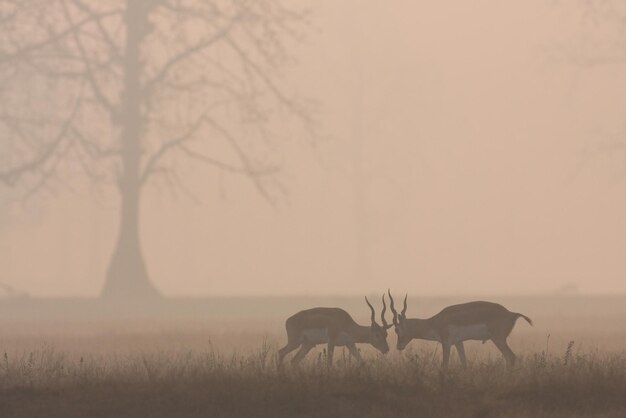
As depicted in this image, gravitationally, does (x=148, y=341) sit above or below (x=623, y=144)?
below

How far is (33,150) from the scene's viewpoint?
39.8m

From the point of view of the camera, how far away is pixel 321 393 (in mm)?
13117

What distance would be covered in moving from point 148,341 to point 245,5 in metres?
17.7

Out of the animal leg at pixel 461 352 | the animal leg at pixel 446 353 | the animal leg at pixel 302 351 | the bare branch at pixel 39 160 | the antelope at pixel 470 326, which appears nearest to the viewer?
the animal leg at pixel 446 353

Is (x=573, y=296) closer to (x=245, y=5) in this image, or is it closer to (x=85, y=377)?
(x=245, y=5)

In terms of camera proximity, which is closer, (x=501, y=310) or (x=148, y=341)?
(x=501, y=310)

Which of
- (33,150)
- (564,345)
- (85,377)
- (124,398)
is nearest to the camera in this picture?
(124,398)

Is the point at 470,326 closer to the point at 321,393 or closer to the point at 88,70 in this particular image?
the point at 321,393


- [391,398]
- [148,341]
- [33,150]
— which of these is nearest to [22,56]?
[33,150]

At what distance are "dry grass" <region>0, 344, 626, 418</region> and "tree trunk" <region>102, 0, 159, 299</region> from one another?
23858mm

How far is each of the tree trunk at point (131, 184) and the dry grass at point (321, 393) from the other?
23858 millimetres

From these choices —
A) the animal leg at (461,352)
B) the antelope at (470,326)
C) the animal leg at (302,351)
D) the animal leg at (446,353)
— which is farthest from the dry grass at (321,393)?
the animal leg at (302,351)

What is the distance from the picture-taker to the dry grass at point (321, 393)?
41.5 feet

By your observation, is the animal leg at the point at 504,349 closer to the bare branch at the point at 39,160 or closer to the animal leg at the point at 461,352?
the animal leg at the point at 461,352
